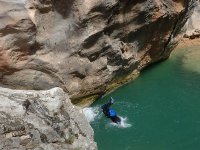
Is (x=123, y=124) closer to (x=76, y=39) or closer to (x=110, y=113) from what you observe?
(x=110, y=113)

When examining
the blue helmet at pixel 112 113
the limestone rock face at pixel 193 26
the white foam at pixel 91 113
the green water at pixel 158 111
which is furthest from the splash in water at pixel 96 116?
the limestone rock face at pixel 193 26

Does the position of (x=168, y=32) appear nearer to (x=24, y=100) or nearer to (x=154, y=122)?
(x=154, y=122)

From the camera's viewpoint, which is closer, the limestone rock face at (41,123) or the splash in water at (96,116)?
the limestone rock face at (41,123)

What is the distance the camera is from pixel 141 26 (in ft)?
56.2

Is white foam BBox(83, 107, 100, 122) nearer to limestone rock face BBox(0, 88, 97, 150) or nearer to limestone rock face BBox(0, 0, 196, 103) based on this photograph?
limestone rock face BBox(0, 0, 196, 103)

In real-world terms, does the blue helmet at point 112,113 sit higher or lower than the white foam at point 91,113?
higher

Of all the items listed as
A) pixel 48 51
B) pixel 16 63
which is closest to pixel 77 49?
pixel 48 51

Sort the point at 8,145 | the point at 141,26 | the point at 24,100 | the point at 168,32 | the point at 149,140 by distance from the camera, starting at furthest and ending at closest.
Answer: the point at 168,32 → the point at 141,26 → the point at 149,140 → the point at 24,100 → the point at 8,145

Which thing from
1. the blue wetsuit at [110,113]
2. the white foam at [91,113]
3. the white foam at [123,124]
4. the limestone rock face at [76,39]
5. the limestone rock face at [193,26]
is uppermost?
the limestone rock face at [76,39]

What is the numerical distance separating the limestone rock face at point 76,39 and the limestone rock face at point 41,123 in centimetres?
353

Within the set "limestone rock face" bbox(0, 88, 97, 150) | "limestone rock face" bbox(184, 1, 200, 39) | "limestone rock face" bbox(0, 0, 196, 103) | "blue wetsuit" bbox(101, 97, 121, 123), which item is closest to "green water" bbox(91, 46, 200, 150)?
"blue wetsuit" bbox(101, 97, 121, 123)

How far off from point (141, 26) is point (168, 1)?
1651 mm

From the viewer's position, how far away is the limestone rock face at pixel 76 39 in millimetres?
13781

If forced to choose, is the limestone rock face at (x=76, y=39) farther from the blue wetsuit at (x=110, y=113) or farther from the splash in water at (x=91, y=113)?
the blue wetsuit at (x=110, y=113)
